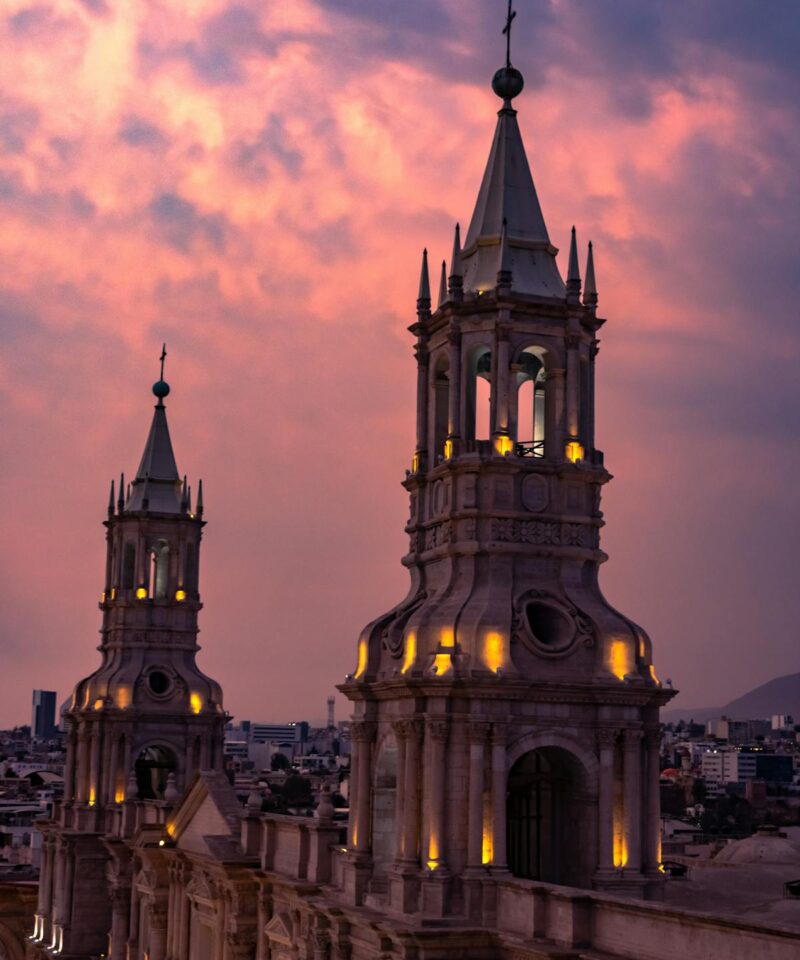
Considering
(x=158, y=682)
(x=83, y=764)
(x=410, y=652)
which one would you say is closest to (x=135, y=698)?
(x=158, y=682)

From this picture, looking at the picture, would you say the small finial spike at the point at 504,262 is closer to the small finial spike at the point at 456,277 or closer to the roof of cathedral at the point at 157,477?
the small finial spike at the point at 456,277

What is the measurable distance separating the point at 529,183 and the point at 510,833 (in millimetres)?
14494

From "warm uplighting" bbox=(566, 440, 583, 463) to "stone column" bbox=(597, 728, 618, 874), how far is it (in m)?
5.82

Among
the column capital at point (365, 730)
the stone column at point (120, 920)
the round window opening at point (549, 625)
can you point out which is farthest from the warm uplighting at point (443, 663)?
the stone column at point (120, 920)

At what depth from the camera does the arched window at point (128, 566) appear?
64.8 meters

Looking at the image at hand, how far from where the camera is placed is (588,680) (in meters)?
32.0

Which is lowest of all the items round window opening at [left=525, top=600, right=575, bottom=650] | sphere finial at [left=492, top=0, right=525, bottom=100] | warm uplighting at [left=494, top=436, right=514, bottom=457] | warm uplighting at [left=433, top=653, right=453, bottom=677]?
warm uplighting at [left=433, top=653, right=453, bottom=677]

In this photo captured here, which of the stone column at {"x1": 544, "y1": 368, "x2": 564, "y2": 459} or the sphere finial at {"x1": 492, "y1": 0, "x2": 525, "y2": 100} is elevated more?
the sphere finial at {"x1": 492, "y1": 0, "x2": 525, "y2": 100}

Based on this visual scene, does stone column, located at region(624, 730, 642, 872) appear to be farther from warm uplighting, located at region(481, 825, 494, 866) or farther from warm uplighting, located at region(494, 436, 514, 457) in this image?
warm uplighting, located at region(494, 436, 514, 457)

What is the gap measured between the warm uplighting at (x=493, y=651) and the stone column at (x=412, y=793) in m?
1.84

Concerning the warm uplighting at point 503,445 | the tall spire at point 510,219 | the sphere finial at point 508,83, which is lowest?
the warm uplighting at point 503,445

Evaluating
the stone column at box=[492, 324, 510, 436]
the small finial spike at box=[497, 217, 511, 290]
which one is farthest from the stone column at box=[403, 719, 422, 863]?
the small finial spike at box=[497, 217, 511, 290]

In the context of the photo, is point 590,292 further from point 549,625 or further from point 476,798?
point 476,798

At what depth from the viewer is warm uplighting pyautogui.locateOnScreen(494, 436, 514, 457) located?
32969mm
